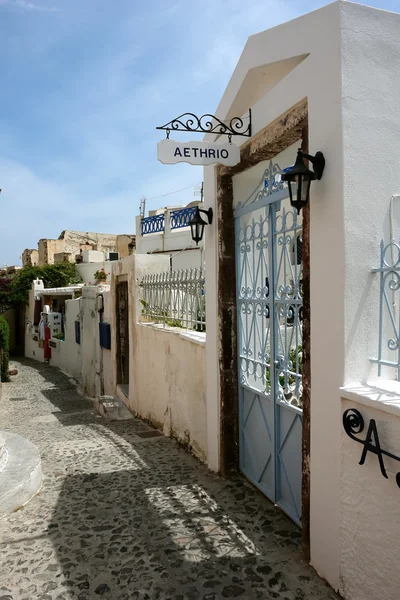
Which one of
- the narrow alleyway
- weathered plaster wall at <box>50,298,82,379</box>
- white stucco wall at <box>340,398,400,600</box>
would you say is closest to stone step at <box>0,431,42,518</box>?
the narrow alleyway

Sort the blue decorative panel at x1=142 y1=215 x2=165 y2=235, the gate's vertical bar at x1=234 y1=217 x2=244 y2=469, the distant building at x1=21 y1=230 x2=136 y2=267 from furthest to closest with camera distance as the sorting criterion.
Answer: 1. the distant building at x1=21 y1=230 x2=136 y2=267
2. the blue decorative panel at x1=142 y1=215 x2=165 y2=235
3. the gate's vertical bar at x1=234 y1=217 x2=244 y2=469

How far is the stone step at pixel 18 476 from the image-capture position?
4069mm

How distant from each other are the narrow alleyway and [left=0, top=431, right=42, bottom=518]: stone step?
93 mm

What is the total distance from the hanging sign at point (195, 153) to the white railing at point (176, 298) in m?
1.77

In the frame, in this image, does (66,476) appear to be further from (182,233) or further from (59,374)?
(182,233)

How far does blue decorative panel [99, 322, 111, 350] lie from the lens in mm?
9725

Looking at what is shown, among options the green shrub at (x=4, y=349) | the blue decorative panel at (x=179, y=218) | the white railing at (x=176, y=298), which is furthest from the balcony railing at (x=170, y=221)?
the white railing at (x=176, y=298)

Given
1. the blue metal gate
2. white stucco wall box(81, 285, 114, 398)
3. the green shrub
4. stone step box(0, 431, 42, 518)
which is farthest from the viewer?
the green shrub

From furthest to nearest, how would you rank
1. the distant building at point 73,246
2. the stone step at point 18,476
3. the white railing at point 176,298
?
the distant building at point 73,246, the white railing at point 176,298, the stone step at point 18,476

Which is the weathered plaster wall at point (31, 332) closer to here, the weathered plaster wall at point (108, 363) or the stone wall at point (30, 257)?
the stone wall at point (30, 257)

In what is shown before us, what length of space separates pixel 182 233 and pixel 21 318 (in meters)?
9.25

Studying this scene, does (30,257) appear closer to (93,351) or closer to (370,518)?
(93,351)

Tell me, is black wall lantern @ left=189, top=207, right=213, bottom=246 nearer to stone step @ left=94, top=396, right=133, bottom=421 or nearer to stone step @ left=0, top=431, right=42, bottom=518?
stone step @ left=0, top=431, right=42, bottom=518

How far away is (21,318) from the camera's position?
21.3 m
